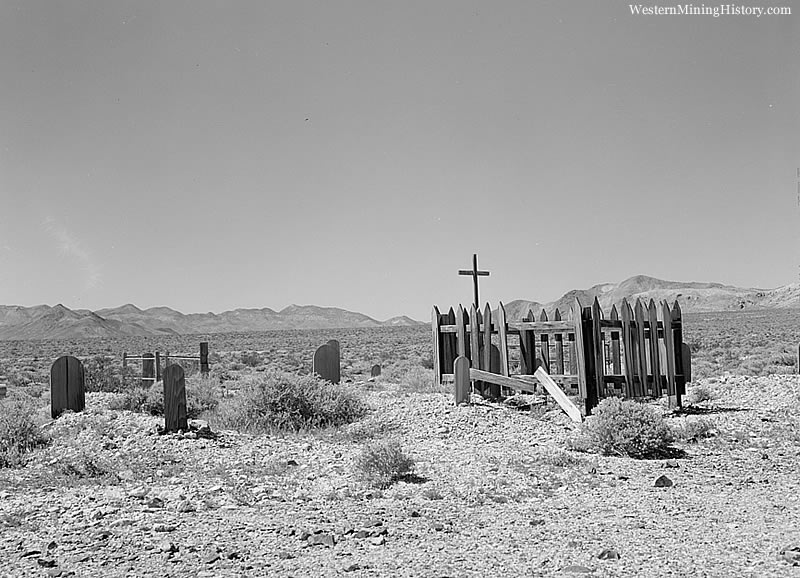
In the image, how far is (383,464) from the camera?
749cm

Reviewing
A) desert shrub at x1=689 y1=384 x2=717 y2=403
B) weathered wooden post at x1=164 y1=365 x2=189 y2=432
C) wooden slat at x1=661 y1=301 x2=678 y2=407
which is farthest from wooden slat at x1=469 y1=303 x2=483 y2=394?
weathered wooden post at x1=164 y1=365 x2=189 y2=432

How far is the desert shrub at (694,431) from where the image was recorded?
955 cm

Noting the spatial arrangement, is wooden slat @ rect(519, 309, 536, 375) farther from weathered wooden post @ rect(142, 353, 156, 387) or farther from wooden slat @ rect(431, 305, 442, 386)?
weathered wooden post @ rect(142, 353, 156, 387)

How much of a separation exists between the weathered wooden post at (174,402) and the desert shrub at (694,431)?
6.17m

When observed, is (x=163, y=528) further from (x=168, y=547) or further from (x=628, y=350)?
(x=628, y=350)

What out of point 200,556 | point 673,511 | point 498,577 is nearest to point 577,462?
point 673,511

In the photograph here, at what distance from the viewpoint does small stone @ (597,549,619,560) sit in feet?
15.8

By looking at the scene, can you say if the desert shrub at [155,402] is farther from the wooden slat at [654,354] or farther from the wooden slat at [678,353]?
the wooden slat at [678,353]

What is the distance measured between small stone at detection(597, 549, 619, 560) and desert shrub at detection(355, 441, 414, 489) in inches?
110

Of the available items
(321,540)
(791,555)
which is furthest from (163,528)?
(791,555)

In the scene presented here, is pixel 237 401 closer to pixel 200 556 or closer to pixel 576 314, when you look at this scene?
pixel 576 314

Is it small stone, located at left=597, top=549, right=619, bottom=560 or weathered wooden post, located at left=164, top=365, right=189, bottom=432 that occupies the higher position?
weathered wooden post, located at left=164, top=365, right=189, bottom=432

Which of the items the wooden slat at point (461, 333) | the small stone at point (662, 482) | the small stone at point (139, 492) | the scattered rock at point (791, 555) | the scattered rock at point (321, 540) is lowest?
the small stone at point (662, 482)

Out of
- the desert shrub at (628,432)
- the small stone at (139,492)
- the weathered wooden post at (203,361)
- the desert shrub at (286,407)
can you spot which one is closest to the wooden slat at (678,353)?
the desert shrub at (628,432)
